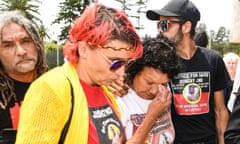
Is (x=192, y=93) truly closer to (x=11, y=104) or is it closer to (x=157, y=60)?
(x=157, y=60)

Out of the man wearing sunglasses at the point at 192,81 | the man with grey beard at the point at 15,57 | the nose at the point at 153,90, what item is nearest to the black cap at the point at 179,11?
the man wearing sunglasses at the point at 192,81

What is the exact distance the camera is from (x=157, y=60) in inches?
96.0

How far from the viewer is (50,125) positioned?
1470mm

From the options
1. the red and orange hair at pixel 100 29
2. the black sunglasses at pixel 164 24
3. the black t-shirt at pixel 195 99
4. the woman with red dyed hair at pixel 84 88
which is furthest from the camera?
the black sunglasses at pixel 164 24

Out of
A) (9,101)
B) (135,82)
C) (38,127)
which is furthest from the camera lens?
(135,82)

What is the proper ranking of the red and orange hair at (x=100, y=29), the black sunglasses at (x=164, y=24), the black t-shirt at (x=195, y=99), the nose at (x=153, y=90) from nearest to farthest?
the red and orange hair at (x=100, y=29), the nose at (x=153, y=90), the black t-shirt at (x=195, y=99), the black sunglasses at (x=164, y=24)

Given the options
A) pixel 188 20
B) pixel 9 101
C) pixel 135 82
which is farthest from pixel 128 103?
pixel 188 20

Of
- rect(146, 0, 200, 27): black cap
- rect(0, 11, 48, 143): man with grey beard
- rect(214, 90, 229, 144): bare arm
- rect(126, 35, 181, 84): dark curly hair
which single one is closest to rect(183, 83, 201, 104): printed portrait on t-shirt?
rect(214, 90, 229, 144): bare arm

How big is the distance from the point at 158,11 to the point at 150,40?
60cm

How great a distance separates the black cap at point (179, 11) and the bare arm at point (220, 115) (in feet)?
2.06

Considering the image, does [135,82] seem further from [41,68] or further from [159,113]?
[41,68]

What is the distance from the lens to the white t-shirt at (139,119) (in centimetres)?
227

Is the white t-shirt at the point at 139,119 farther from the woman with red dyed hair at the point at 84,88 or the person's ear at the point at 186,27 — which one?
the person's ear at the point at 186,27

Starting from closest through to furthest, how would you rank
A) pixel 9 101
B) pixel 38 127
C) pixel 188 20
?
pixel 38 127 < pixel 9 101 < pixel 188 20
